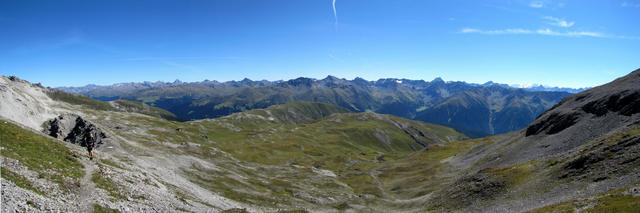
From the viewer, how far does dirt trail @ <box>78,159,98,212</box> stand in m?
30.3

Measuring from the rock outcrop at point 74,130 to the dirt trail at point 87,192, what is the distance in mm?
43979

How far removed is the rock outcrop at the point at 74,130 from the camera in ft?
262

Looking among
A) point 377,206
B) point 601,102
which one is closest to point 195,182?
point 377,206

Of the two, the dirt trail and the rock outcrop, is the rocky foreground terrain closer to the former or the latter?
the dirt trail

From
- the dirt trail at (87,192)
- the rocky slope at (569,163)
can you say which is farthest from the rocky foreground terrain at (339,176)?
the rocky slope at (569,163)

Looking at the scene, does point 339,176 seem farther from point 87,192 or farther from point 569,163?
point 87,192

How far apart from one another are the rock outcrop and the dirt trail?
44.0 metres

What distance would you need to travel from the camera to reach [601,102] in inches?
3947

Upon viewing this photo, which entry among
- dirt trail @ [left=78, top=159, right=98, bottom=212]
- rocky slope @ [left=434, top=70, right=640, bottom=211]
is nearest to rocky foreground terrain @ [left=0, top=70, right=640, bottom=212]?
dirt trail @ [left=78, top=159, right=98, bottom=212]

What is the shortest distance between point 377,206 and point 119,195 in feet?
216

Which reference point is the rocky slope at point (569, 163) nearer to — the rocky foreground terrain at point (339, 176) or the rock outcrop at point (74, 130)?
the rocky foreground terrain at point (339, 176)

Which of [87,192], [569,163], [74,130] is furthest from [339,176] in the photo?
[87,192]

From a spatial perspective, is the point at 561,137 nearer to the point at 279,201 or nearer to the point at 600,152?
the point at 600,152

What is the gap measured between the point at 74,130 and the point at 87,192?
69.2 metres
